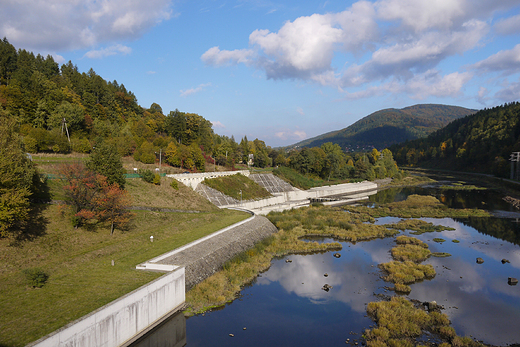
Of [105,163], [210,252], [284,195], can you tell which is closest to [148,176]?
[105,163]

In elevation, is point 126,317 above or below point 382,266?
above

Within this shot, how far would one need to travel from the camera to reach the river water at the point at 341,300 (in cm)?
1920

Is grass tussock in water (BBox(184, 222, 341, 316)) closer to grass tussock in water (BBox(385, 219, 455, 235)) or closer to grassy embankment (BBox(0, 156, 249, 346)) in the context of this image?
grassy embankment (BBox(0, 156, 249, 346))

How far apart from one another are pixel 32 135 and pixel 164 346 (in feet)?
163

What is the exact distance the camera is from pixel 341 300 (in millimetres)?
24203

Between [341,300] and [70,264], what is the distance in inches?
823

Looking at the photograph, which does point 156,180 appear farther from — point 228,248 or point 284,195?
point 284,195

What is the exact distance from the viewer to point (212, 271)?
2669 cm

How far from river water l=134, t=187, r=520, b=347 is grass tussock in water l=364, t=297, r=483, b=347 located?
0.85 meters

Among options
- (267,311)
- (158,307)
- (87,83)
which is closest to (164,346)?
(158,307)

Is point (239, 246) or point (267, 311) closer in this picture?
point (267, 311)

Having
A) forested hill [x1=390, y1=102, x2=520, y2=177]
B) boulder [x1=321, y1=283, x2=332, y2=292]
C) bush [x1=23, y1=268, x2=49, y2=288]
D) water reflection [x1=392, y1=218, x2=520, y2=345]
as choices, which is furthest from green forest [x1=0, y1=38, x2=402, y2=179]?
forested hill [x1=390, y1=102, x2=520, y2=177]

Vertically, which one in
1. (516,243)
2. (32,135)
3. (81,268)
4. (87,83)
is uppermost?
(87,83)

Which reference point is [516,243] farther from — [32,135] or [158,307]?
[32,135]
